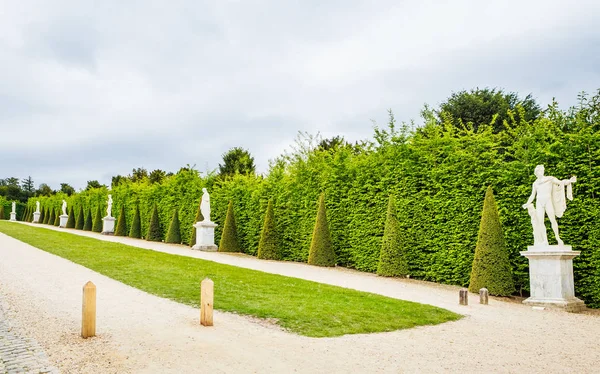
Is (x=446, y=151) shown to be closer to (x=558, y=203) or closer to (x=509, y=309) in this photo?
(x=558, y=203)

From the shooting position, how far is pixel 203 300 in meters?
7.74

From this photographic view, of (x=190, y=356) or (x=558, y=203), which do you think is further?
(x=558, y=203)

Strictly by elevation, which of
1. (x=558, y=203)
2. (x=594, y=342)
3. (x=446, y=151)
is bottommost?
(x=594, y=342)

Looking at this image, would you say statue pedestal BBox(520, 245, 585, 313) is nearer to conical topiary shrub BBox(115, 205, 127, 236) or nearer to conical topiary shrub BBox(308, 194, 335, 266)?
conical topiary shrub BBox(308, 194, 335, 266)

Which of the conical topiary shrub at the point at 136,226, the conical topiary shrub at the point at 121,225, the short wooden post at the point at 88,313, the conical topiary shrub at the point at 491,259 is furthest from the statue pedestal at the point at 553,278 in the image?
the conical topiary shrub at the point at 121,225

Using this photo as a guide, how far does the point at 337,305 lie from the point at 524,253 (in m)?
5.02

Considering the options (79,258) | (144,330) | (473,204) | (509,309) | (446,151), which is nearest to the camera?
(144,330)

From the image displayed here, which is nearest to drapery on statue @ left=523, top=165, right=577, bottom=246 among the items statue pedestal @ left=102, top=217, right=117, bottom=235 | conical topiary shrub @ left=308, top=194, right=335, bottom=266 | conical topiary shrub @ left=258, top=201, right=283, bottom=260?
conical topiary shrub @ left=308, top=194, right=335, bottom=266

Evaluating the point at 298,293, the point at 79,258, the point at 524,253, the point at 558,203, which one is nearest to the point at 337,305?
the point at 298,293

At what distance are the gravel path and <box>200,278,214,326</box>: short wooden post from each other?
17cm

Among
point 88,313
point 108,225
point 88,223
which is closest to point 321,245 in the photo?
point 88,313

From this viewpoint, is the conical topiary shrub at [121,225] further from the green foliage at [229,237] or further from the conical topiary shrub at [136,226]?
the green foliage at [229,237]

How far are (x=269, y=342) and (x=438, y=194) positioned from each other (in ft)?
30.4

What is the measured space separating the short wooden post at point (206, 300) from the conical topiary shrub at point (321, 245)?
1030 centimetres
